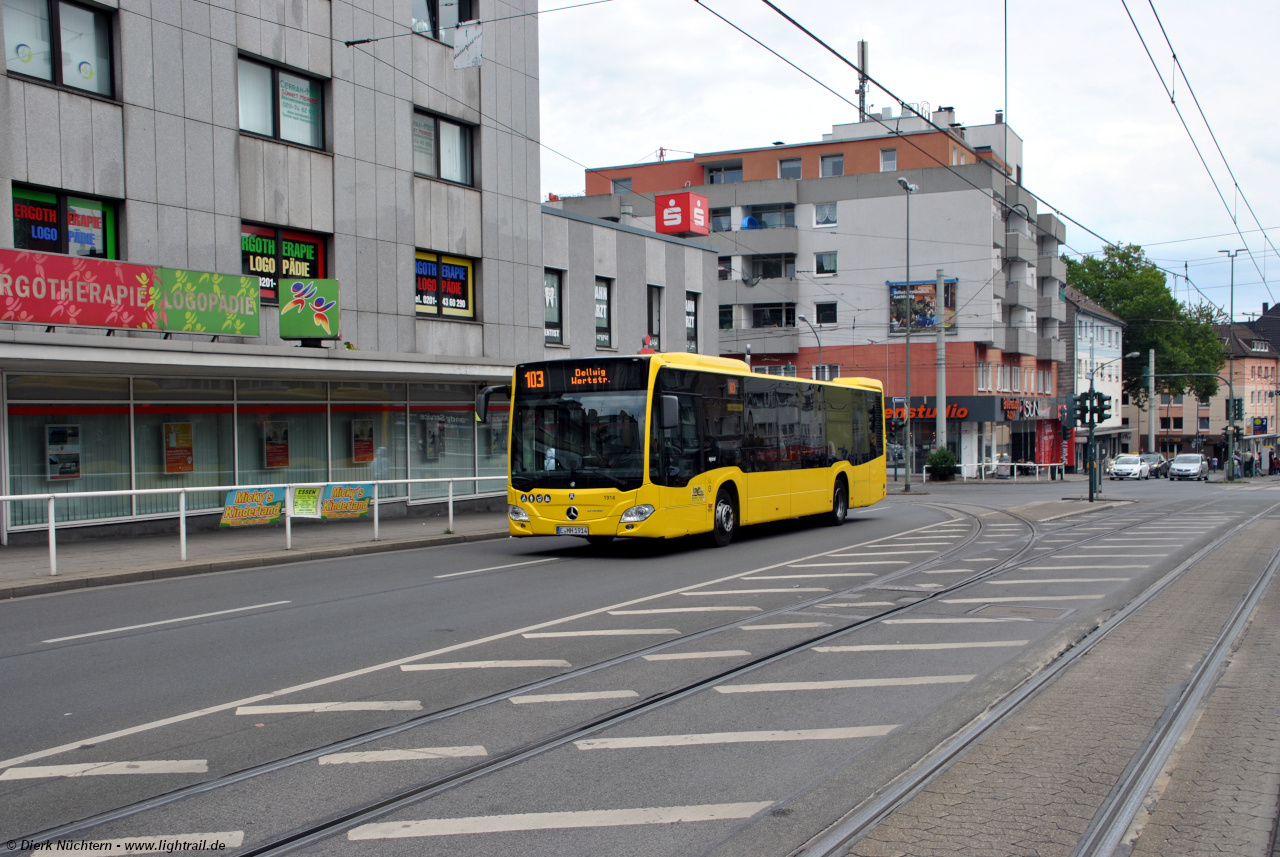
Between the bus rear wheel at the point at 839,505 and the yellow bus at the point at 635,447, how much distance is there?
3.85 metres

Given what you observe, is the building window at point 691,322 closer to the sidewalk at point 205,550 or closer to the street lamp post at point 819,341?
the sidewalk at point 205,550

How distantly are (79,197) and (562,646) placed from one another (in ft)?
43.3

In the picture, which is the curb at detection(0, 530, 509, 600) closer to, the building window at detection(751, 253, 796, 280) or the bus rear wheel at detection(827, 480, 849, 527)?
the bus rear wheel at detection(827, 480, 849, 527)

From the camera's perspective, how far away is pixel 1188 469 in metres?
58.2

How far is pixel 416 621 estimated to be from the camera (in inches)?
396

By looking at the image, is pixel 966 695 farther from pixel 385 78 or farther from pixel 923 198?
pixel 923 198

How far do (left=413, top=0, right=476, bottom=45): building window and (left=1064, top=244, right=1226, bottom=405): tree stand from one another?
241 ft

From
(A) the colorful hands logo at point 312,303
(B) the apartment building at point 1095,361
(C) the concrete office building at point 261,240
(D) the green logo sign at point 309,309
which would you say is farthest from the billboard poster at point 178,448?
(B) the apartment building at point 1095,361

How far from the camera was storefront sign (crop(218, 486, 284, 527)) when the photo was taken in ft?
53.6

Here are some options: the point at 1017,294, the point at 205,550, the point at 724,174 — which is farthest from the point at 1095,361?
the point at 205,550

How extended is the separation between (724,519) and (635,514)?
255cm

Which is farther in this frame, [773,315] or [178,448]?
[773,315]

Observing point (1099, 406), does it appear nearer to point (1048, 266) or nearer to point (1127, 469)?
point (1127, 469)

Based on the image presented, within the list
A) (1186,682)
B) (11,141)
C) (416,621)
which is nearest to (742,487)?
(416,621)
